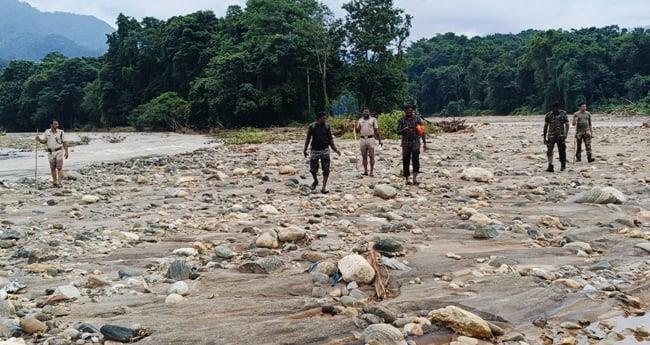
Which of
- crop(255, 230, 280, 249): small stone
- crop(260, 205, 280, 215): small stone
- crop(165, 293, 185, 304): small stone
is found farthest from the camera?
crop(260, 205, 280, 215): small stone

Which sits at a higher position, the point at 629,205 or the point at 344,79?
the point at 344,79

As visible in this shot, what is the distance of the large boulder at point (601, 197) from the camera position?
860cm

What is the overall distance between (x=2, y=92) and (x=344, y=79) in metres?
58.5

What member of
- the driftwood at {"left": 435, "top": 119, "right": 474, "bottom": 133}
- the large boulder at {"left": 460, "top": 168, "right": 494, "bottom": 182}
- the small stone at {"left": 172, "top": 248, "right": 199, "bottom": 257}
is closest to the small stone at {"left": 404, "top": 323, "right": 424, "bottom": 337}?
the small stone at {"left": 172, "top": 248, "right": 199, "bottom": 257}

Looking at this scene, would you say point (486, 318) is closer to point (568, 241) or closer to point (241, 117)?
point (568, 241)

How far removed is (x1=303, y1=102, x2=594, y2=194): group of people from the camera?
10.9 meters

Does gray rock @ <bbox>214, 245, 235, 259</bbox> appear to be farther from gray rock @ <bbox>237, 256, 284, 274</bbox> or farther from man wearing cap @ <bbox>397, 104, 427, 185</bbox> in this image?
man wearing cap @ <bbox>397, 104, 427, 185</bbox>

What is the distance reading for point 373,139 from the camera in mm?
12781

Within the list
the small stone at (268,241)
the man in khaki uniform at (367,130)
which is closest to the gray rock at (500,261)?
A: the small stone at (268,241)

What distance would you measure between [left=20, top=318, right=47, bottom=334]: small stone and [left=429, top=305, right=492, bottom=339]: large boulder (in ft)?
9.58

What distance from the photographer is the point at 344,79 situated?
1700 inches

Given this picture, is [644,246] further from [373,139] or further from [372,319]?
[373,139]

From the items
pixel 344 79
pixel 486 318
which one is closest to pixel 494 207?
pixel 486 318

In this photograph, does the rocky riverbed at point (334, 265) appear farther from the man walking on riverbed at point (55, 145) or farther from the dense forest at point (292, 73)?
the dense forest at point (292, 73)
